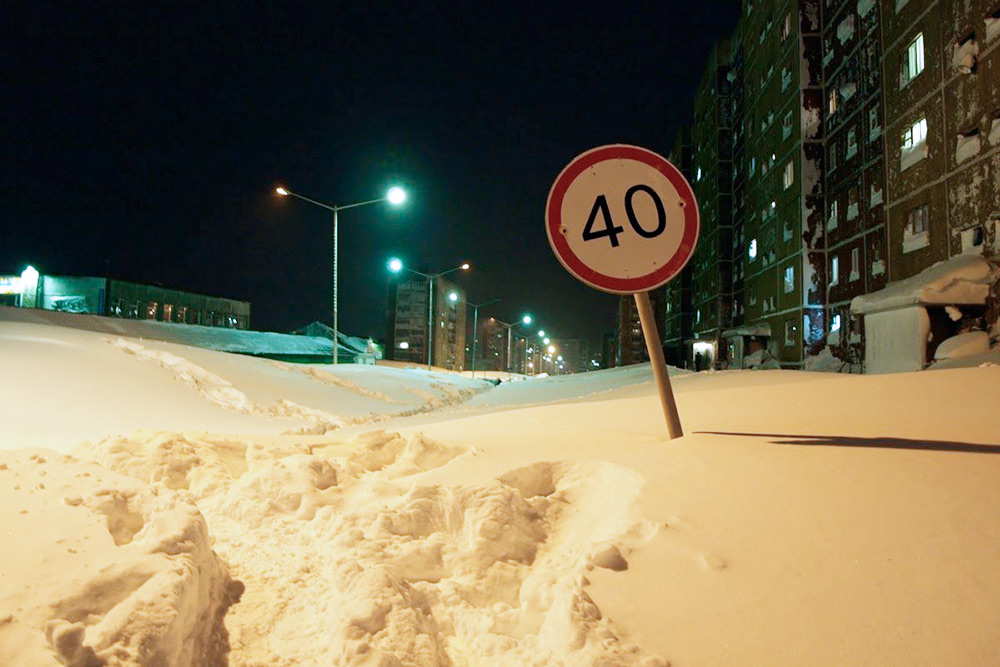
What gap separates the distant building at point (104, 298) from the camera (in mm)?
52875

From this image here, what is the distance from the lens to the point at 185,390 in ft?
38.1

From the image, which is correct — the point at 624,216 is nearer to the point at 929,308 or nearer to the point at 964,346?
the point at 964,346

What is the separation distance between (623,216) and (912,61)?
25.2m

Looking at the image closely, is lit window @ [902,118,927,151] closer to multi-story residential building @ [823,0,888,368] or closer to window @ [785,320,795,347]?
multi-story residential building @ [823,0,888,368]

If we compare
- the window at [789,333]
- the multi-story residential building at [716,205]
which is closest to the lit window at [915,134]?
the window at [789,333]

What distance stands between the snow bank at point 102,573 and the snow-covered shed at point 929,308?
20677mm

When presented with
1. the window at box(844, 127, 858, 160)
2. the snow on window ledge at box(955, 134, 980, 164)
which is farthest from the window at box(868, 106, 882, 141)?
the snow on window ledge at box(955, 134, 980, 164)

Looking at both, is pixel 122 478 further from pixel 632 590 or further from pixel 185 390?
pixel 185 390

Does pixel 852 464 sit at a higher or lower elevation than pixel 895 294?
lower

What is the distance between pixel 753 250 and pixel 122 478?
44.4 meters

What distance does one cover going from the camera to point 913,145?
22.1m

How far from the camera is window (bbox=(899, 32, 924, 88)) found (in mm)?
21469

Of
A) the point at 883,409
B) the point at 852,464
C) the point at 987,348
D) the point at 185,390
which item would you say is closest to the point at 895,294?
the point at 987,348

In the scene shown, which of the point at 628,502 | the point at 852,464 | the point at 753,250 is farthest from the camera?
the point at 753,250
